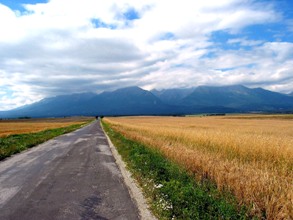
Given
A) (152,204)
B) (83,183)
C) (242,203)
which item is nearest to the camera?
(242,203)

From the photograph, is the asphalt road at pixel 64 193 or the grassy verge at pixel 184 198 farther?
the asphalt road at pixel 64 193

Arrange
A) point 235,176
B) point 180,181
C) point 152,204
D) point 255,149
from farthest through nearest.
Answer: point 255,149, point 180,181, point 235,176, point 152,204

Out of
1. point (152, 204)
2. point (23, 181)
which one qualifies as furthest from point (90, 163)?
point (152, 204)

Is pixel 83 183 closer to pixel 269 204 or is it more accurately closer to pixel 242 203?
pixel 242 203

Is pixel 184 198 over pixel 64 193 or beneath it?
over

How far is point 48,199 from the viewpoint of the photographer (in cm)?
795

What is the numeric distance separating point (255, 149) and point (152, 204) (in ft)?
26.4

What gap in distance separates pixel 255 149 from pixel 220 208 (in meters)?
8.21

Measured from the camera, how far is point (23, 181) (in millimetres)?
10328

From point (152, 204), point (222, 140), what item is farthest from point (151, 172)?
point (222, 140)

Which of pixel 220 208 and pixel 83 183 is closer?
pixel 220 208

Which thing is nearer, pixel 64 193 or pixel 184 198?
pixel 184 198

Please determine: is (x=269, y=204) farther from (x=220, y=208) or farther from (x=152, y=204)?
(x=152, y=204)

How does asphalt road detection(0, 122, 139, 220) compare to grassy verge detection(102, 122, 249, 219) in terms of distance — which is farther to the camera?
asphalt road detection(0, 122, 139, 220)
